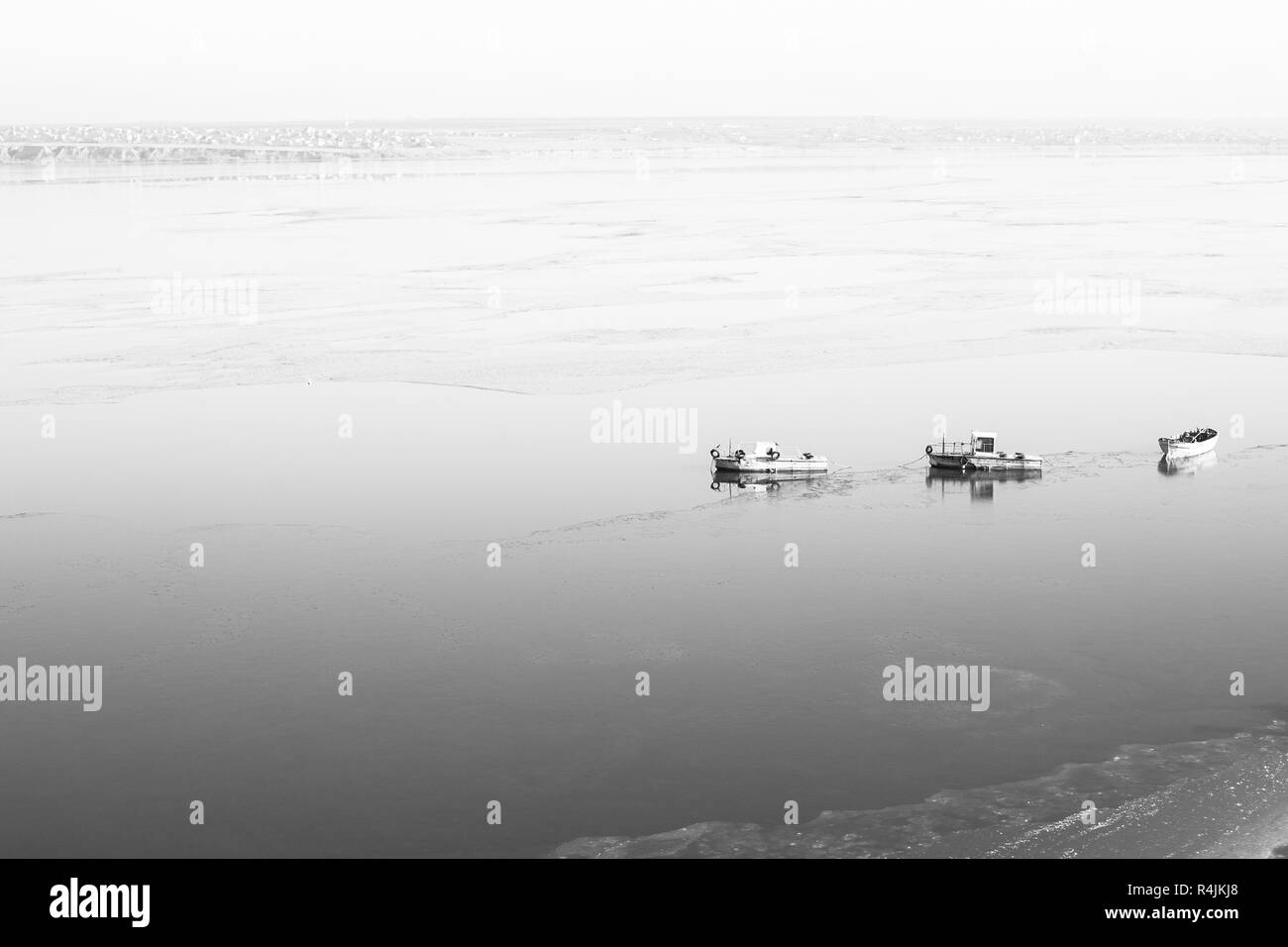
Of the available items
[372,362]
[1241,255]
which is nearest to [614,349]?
[372,362]

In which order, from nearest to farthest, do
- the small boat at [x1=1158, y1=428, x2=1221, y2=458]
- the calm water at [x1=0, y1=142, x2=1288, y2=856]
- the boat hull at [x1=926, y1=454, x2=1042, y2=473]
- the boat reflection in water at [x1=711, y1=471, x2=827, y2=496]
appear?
the calm water at [x1=0, y1=142, x2=1288, y2=856]
the boat reflection in water at [x1=711, y1=471, x2=827, y2=496]
the boat hull at [x1=926, y1=454, x2=1042, y2=473]
the small boat at [x1=1158, y1=428, x2=1221, y2=458]

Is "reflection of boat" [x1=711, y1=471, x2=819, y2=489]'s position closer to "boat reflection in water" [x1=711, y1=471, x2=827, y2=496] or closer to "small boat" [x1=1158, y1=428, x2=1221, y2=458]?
"boat reflection in water" [x1=711, y1=471, x2=827, y2=496]

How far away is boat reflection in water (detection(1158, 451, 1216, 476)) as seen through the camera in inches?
1550

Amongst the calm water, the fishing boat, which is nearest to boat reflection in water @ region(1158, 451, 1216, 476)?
the calm water

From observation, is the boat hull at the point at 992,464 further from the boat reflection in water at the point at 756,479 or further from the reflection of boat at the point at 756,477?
the reflection of boat at the point at 756,477

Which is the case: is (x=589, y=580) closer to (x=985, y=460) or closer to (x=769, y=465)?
(x=769, y=465)

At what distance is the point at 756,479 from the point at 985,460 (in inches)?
261

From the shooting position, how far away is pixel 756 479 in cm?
3919

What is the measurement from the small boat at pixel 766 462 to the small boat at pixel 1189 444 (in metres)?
9.91

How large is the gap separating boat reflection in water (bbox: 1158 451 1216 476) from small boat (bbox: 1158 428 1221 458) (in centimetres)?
13

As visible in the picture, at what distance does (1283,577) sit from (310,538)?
72.8 feet

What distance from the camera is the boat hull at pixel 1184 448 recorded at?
3994 centimetres

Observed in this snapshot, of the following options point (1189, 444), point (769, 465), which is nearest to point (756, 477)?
point (769, 465)
